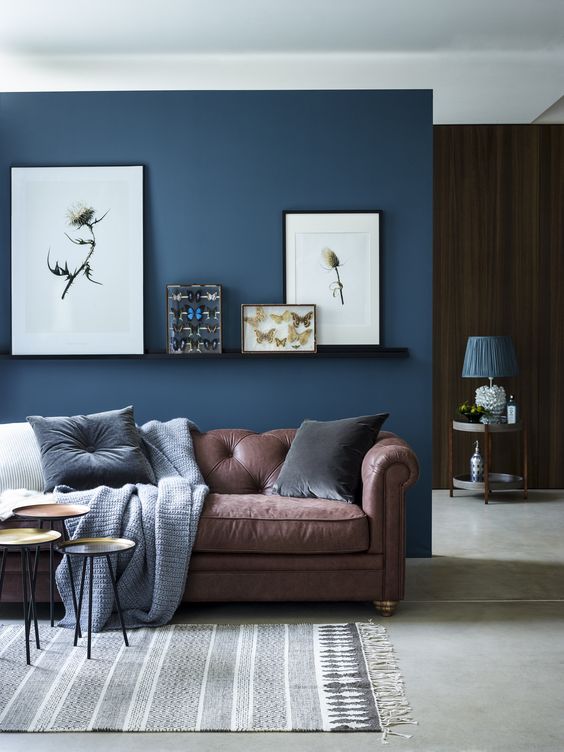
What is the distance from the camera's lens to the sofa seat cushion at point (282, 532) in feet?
13.1

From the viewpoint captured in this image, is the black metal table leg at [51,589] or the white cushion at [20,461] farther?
the white cushion at [20,461]

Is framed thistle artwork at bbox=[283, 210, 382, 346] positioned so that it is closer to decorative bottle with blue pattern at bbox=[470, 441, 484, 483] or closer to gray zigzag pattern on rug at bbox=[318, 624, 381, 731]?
gray zigzag pattern on rug at bbox=[318, 624, 381, 731]

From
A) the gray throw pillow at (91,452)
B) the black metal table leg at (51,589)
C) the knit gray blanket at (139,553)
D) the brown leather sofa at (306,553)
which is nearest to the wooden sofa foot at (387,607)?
the brown leather sofa at (306,553)

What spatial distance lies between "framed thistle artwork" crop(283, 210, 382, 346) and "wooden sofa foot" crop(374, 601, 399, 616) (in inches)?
72.0

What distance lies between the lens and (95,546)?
3594 millimetres

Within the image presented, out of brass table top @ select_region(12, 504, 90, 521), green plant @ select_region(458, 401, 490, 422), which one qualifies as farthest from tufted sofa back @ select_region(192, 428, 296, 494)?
green plant @ select_region(458, 401, 490, 422)

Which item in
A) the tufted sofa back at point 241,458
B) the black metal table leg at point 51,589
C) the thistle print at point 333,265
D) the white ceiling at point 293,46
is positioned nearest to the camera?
the black metal table leg at point 51,589

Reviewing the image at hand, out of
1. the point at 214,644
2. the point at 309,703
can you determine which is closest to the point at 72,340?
the point at 214,644

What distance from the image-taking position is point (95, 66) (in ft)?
Answer: 20.1

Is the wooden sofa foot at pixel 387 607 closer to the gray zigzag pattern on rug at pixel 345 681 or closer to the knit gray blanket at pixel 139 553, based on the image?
the gray zigzag pattern on rug at pixel 345 681

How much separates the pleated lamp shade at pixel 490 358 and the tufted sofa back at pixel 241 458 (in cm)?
255

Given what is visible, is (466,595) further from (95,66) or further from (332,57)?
(95,66)

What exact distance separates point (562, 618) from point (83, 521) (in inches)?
85.4

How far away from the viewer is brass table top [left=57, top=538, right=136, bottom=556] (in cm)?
349
